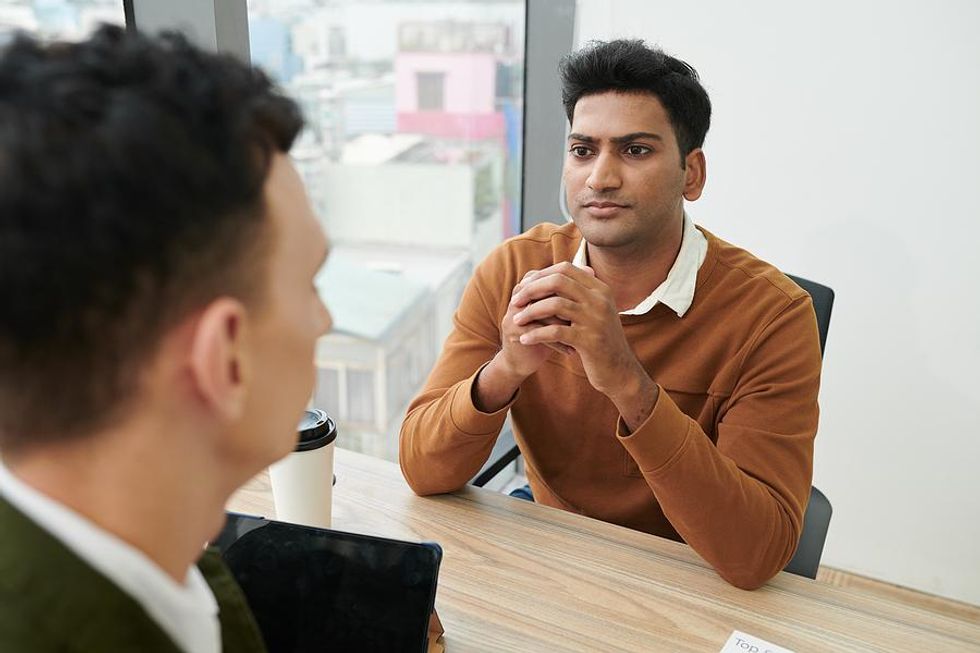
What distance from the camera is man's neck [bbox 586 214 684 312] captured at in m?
1.46

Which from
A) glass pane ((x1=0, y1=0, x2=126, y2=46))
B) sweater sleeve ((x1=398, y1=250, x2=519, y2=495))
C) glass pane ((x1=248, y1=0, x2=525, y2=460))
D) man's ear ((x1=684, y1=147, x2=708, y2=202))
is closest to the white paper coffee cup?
sweater sleeve ((x1=398, y1=250, x2=519, y2=495))

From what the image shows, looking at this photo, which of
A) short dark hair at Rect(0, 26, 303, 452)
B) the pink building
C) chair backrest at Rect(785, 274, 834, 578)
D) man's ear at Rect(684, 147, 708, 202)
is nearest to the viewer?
short dark hair at Rect(0, 26, 303, 452)

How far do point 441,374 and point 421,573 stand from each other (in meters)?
0.64

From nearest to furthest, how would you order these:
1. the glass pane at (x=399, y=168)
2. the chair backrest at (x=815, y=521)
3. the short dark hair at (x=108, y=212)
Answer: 1. the short dark hair at (x=108, y=212)
2. the chair backrest at (x=815, y=521)
3. the glass pane at (x=399, y=168)

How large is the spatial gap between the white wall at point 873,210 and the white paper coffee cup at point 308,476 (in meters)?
1.47

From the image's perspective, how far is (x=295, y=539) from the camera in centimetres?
90

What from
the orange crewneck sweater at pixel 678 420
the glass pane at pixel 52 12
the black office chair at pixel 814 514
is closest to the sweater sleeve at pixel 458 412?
the orange crewneck sweater at pixel 678 420

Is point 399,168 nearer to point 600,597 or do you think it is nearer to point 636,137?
point 636,137

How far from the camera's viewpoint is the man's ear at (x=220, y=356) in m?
0.46

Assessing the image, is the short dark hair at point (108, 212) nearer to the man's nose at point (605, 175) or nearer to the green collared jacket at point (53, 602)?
the green collared jacket at point (53, 602)

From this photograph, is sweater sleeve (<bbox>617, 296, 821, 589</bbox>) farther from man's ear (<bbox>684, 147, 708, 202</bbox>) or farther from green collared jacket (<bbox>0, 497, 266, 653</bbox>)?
green collared jacket (<bbox>0, 497, 266, 653</bbox>)

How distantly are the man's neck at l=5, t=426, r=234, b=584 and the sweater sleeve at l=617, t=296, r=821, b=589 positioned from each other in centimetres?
76

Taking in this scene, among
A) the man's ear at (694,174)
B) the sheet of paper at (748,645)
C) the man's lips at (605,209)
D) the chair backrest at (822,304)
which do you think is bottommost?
the sheet of paper at (748,645)

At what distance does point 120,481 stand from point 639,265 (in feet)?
3.65
